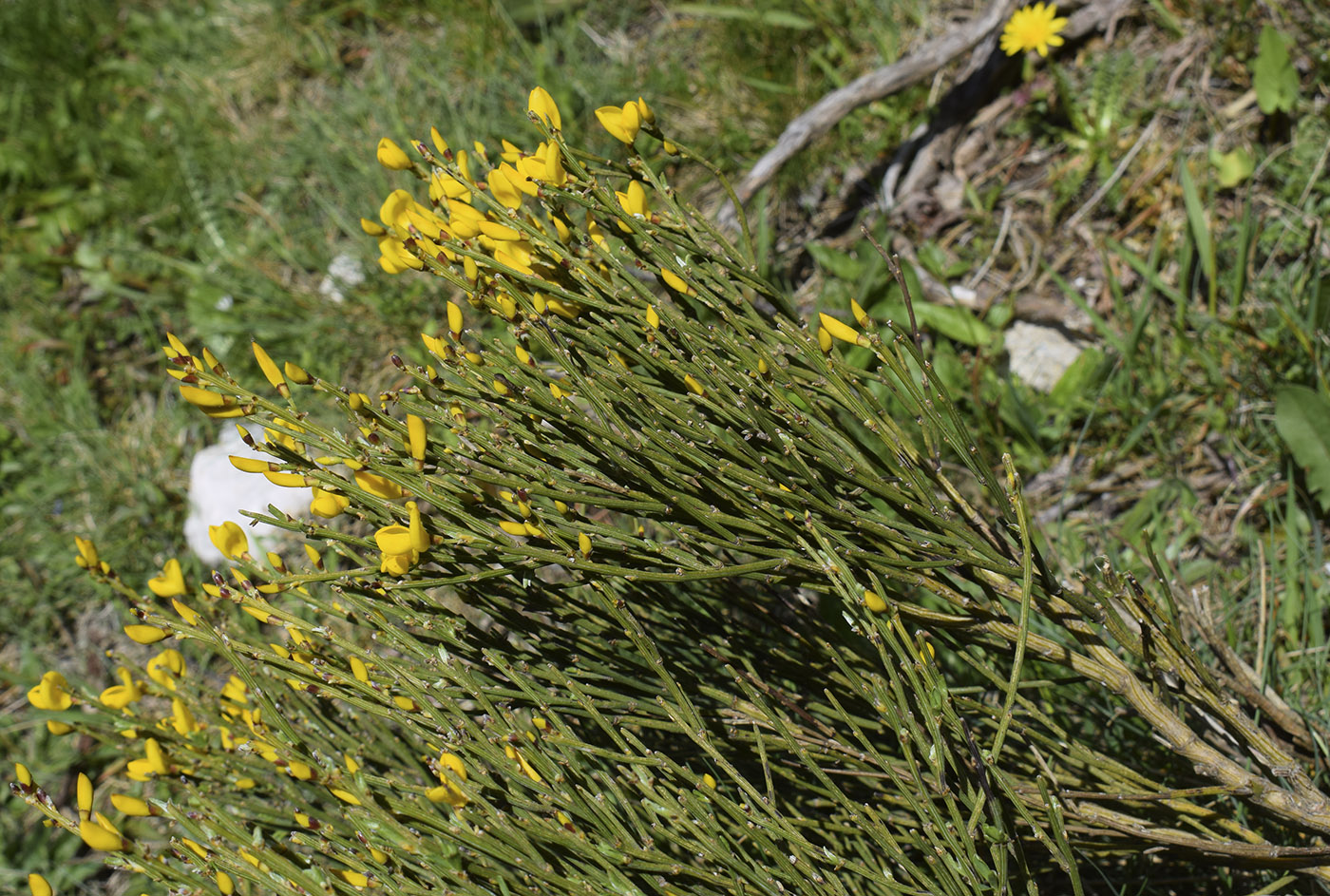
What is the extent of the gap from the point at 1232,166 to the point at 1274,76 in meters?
0.25

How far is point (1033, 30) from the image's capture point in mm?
2840

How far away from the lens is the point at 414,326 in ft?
11.3

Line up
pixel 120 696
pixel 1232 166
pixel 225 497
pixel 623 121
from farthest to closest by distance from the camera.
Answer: pixel 225 497 → pixel 1232 166 → pixel 120 696 → pixel 623 121

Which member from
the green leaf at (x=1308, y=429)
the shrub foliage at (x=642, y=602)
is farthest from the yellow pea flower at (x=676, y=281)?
the green leaf at (x=1308, y=429)

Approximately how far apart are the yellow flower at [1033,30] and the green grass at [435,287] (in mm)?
182

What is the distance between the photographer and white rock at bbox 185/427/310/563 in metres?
3.30

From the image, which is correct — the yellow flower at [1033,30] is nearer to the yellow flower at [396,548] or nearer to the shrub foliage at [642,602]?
the shrub foliage at [642,602]

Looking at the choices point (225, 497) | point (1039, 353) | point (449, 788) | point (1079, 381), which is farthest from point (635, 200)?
point (225, 497)

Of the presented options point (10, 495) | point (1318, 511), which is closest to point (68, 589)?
point (10, 495)

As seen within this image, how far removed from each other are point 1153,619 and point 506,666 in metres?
0.97

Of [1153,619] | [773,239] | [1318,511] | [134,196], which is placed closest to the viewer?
[1153,619]

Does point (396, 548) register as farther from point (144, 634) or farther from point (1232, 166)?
point (1232, 166)

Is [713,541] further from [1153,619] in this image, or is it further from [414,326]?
[414,326]

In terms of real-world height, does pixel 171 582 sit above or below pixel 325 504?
below
